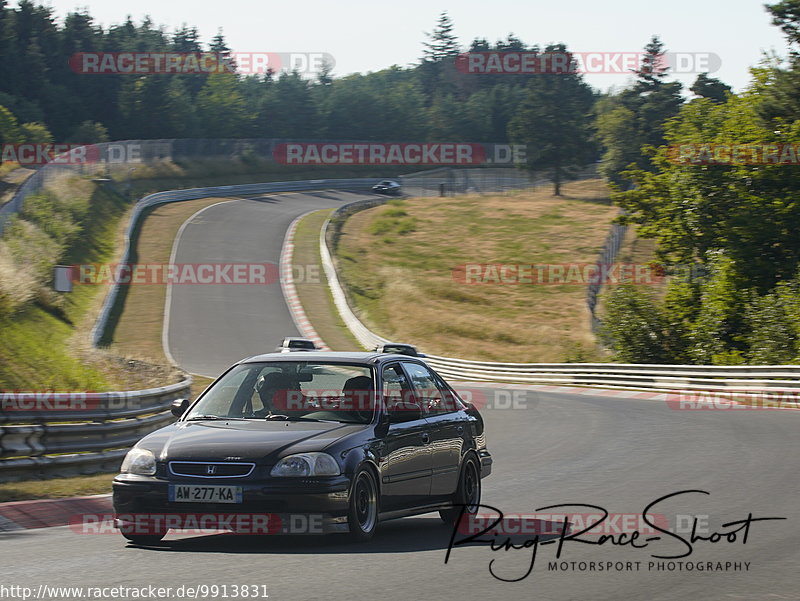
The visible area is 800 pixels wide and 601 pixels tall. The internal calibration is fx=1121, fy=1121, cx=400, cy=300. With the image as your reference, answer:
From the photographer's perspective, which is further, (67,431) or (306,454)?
(67,431)

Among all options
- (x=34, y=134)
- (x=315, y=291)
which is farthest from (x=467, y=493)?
(x=34, y=134)

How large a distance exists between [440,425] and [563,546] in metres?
1.64

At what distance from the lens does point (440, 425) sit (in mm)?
9234

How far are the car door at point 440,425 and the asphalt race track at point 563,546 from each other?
1.38 ft

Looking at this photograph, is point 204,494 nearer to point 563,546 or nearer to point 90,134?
point 563,546

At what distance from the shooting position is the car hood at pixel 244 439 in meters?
7.54

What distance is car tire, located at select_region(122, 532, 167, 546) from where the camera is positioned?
7723 mm

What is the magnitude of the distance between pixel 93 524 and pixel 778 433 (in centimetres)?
1214

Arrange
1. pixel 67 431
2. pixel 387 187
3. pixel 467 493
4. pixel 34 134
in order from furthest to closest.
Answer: pixel 387 187
pixel 34 134
pixel 67 431
pixel 467 493

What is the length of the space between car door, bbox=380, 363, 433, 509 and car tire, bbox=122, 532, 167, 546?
163 cm

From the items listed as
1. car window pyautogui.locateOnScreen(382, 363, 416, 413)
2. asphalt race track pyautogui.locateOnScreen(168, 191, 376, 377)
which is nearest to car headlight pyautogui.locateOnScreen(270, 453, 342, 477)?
car window pyautogui.locateOnScreen(382, 363, 416, 413)

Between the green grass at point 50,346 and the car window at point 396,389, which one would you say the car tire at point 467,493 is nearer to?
the car window at point 396,389

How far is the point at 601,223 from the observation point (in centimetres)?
8069

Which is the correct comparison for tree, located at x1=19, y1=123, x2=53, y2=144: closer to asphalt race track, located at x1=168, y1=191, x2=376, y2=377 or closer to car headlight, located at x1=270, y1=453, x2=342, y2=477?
asphalt race track, located at x1=168, y1=191, x2=376, y2=377
